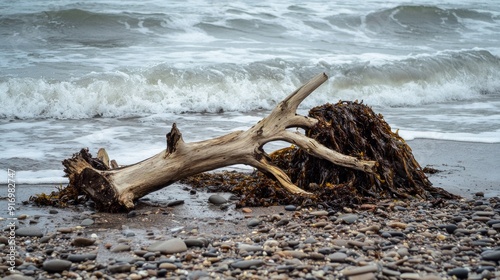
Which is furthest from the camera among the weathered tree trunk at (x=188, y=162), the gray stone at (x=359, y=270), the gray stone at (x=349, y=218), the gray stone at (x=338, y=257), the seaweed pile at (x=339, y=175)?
the seaweed pile at (x=339, y=175)

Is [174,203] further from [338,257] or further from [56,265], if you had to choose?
[338,257]

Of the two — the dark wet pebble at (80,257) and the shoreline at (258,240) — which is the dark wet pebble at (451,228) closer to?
the shoreline at (258,240)

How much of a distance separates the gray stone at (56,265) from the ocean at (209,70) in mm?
2491

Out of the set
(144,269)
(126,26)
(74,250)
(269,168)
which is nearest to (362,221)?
(269,168)

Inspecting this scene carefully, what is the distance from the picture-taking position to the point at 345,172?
17.7ft

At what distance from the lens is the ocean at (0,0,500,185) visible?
864 centimetres

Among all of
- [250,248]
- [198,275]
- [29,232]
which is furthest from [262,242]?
[29,232]

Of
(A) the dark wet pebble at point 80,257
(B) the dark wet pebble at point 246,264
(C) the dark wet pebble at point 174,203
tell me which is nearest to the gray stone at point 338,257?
(B) the dark wet pebble at point 246,264

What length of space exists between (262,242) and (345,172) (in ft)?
4.90

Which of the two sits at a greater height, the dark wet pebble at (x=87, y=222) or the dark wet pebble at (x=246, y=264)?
the dark wet pebble at (x=246, y=264)

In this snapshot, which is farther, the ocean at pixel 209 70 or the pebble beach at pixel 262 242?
the ocean at pixel 209 70

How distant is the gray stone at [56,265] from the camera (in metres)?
3.65

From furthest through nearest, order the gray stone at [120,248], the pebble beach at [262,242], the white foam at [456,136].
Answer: the white foam at [456,136], the gray stone at [120,248], the pebble beach at [262,242]

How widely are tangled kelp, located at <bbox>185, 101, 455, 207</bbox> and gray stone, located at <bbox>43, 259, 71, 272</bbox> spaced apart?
70.3 inches
